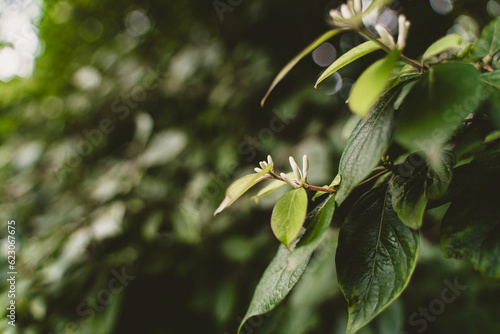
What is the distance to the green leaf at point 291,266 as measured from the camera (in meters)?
0.30

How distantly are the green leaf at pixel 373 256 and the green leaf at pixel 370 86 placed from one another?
0.15 meters

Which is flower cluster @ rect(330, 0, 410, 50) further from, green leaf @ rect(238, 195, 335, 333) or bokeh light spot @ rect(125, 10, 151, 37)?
bokeh light spot @ rect(125, 10, 151, 37)

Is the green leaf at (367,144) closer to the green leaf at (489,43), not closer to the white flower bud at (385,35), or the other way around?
the white flower bud at (385,35)

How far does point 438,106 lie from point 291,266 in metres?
0.19

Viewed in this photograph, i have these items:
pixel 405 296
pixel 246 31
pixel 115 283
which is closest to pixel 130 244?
pixel 115 283

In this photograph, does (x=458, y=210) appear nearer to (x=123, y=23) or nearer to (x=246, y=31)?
(x=246, y=31)

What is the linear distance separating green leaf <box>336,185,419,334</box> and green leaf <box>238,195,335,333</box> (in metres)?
0.04

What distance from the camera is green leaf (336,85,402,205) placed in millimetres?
275

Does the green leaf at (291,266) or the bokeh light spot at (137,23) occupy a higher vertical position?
the bokeh light spot at (137,23)

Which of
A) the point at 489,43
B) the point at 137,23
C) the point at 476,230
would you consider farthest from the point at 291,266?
the point at 137,23

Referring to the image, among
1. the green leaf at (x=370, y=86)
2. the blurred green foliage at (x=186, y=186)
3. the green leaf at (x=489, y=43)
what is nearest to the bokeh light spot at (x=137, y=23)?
the blurred green foliage at (x=186, y=186)

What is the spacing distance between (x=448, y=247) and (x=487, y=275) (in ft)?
0.12

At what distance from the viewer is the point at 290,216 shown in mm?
311

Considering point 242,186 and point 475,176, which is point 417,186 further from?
point 242,186
